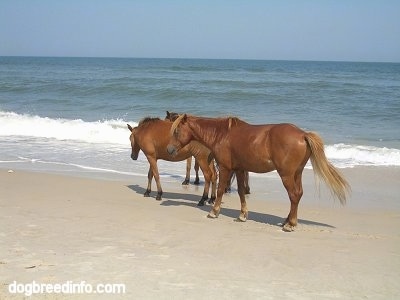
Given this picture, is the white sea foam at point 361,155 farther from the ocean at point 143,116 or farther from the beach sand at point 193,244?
the beach sand at point 193,244

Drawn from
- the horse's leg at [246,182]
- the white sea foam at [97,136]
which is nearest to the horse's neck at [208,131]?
the horse's leg at [246,182]

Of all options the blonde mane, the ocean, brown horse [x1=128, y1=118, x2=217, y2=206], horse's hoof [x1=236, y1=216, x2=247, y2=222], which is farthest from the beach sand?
the ocean

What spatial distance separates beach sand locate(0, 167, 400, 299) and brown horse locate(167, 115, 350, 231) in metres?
0.58

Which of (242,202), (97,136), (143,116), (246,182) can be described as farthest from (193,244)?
(143,116)

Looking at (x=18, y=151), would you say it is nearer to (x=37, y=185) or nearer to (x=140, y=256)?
(x=37, y=185)

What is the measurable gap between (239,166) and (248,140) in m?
0.45

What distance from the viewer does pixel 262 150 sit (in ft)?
22.9

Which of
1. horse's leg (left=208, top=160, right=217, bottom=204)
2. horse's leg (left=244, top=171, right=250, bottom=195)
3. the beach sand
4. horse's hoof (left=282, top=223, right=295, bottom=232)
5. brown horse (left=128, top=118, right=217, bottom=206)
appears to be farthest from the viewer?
horse's leg (left=244, top=171, right=250, bottom=195)

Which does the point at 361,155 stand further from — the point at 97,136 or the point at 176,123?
the point at 97,136

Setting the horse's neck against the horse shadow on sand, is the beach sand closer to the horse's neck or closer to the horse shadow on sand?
the horse shadow on sand

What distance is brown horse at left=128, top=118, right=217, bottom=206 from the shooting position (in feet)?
28.2

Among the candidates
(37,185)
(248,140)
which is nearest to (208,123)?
(248,140)

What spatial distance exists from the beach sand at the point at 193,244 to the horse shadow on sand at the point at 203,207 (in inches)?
0.7

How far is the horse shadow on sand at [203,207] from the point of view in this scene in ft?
24.4
